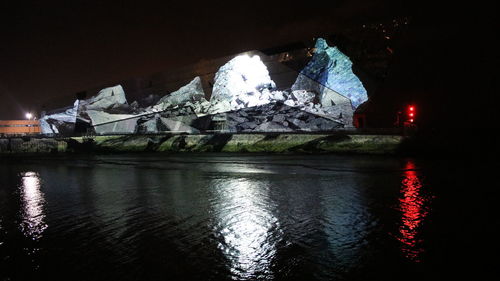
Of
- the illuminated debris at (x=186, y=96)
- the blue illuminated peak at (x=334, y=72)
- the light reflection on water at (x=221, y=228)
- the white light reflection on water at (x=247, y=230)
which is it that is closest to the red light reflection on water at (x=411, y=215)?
the light reflection on water at (x=221, y=228)

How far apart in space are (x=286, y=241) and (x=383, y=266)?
1709 mm

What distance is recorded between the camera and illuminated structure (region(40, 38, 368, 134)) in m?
26.5

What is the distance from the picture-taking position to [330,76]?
26.4 metres

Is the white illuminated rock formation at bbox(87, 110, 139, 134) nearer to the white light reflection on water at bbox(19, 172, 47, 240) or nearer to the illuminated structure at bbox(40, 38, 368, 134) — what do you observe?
the illuminated structure at bbox(40, 38, 368, 134)

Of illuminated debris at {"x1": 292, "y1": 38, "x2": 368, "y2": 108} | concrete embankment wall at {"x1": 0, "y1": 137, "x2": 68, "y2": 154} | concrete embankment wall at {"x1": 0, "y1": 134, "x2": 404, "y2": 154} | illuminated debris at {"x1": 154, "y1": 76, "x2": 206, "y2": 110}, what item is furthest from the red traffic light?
concrete embankment wall at {"x1": 0, "y1": 137, "x2": 68, "y2": 154}

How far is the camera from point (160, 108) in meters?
36.6

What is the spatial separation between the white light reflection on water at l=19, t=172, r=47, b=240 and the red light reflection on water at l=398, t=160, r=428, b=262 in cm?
636

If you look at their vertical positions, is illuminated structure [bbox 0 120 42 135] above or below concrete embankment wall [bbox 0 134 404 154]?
above

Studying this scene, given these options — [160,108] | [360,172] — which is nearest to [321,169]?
[360,172]

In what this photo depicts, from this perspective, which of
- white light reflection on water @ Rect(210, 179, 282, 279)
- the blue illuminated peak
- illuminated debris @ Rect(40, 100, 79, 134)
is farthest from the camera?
illuminated debris @ Rect(40, 100, 79, 134)

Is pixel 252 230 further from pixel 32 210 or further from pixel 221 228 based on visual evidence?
pixel 32 210

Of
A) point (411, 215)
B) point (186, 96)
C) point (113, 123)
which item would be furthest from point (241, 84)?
point (411, 215)

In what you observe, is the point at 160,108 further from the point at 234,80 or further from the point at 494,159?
the point at 494,159

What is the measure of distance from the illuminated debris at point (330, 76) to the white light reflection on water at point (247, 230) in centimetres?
1583
